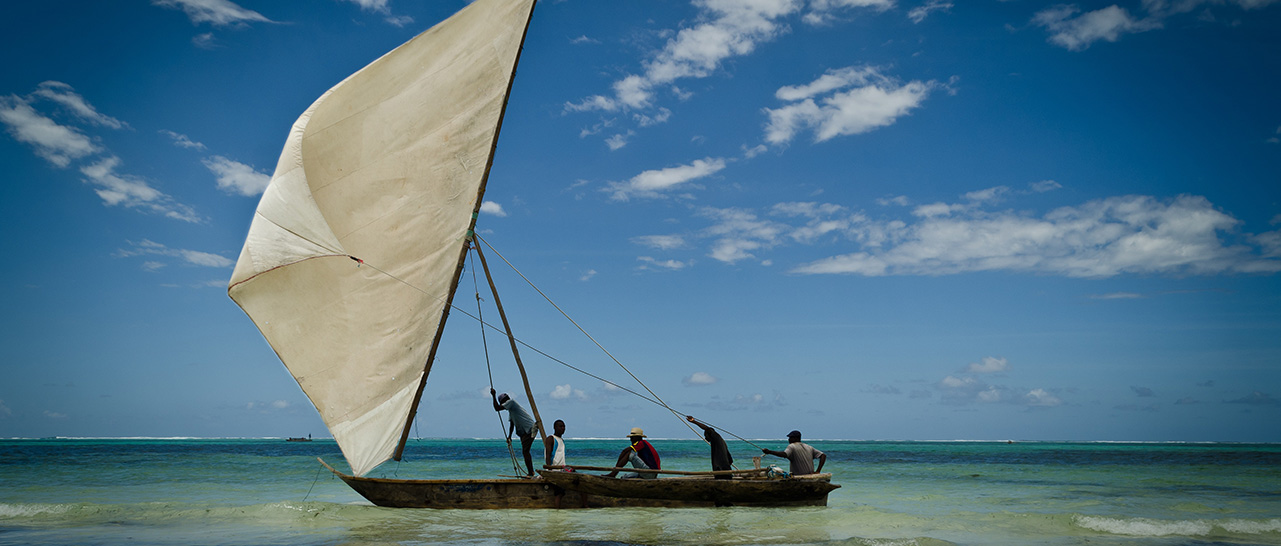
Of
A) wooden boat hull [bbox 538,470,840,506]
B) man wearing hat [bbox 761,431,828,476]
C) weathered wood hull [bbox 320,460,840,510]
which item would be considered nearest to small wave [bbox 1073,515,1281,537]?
man wearing hat [bbox 761,431,828,476]

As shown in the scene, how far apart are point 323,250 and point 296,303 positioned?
99 cm

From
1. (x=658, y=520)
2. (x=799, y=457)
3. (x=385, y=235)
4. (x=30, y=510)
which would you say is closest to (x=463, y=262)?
(x=385, y=235)

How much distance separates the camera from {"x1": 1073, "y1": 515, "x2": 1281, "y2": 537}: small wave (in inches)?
487

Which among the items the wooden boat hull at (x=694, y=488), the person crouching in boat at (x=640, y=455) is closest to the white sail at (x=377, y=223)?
the wooden boat hull at (x=694, y=488)

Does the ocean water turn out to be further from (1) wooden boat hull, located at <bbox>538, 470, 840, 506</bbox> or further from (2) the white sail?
(2) the white sail

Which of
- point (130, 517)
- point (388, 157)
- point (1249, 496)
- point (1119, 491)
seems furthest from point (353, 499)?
point (1249, 496)

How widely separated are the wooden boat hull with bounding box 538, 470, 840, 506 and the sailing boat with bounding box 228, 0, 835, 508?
0.75 feet

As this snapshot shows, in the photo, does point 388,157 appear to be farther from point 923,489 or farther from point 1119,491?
point 1119,491

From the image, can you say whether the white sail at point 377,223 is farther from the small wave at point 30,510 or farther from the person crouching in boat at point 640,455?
the small wave at point 30,510

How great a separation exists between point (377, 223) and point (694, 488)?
7155mm

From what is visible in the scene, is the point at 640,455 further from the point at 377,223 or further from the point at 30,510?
the point at 30,510

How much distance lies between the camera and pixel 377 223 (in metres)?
12.7

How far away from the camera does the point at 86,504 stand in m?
15.6

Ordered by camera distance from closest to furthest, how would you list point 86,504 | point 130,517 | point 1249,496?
1. point 130,517
2. point 86,504
3. point 1249,496
